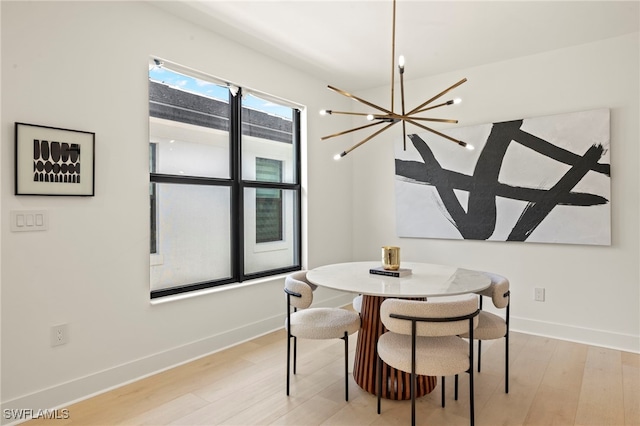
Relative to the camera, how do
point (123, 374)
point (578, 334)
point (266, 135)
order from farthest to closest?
point (266, 135) → point (578, 334) → point (123, 374)

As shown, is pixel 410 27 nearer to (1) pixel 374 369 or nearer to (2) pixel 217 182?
(2) pixel 217 182

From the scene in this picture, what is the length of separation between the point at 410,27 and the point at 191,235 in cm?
244

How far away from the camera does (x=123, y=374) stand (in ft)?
8.50

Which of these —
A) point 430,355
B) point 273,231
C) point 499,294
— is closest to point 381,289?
point 430,355

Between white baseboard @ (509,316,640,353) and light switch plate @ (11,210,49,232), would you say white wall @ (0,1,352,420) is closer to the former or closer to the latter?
light switch plate @ (11,210,49,232)

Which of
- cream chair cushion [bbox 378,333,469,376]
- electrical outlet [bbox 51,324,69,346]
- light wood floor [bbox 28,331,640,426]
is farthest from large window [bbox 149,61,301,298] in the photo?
cream chair cushion [bbox 378,333,469,376]

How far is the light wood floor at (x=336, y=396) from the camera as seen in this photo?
7.15ft

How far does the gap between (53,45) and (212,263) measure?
190 cm

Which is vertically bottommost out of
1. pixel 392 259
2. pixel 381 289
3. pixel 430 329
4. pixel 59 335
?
pixel 59 335

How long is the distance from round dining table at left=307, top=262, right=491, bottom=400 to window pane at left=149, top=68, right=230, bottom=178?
4.59ft

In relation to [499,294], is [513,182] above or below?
above

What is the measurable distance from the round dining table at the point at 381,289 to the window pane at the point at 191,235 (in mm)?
1113

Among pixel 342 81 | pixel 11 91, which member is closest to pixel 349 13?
pixel 342 81

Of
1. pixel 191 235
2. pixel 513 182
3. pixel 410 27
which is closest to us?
pixel 410 27
